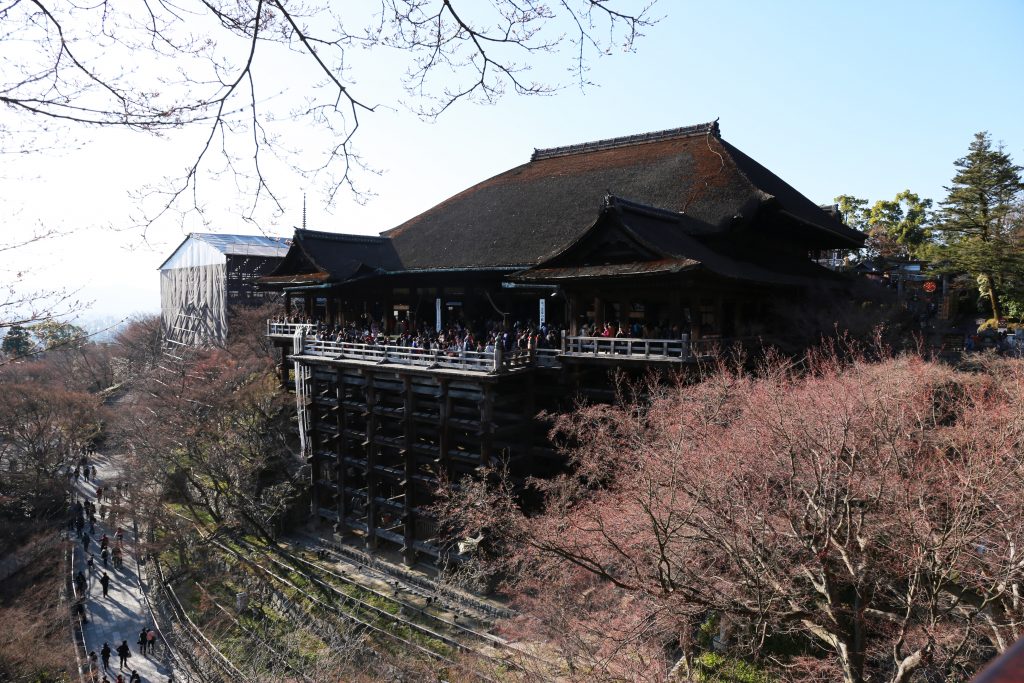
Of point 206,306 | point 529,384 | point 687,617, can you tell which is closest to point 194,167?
point 687,617

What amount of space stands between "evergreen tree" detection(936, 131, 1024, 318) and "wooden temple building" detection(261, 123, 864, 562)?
234 inches

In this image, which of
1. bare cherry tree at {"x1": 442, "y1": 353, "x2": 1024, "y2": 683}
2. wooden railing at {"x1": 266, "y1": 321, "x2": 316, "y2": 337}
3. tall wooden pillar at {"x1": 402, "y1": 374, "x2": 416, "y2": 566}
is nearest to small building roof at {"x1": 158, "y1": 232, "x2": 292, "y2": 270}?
wooden railing at {"x1": 266, "y1": 321, "x2": 316, "y2": 337}

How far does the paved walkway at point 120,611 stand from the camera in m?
18.8

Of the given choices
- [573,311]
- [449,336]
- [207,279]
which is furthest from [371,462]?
[207,279]

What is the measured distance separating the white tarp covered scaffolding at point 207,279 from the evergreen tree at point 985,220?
3291 centimetres

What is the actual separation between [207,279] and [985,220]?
40.9 metres

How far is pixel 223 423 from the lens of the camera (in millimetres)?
26219

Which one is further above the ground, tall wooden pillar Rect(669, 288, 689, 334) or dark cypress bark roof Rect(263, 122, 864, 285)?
dark cypress bark roof Rect(263, 122, 864, 285)

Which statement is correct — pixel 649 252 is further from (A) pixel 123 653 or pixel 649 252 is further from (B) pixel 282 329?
(A) pixel 123 653

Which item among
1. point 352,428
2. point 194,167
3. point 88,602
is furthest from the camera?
point 352,428

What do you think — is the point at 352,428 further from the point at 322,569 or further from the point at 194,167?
the point at 194,167

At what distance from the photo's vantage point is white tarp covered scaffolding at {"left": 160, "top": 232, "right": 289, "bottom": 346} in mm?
37375

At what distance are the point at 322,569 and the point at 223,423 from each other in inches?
355

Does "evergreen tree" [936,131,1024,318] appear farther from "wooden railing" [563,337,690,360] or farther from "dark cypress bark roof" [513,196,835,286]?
"wooden railing" [563,337,690,360]
